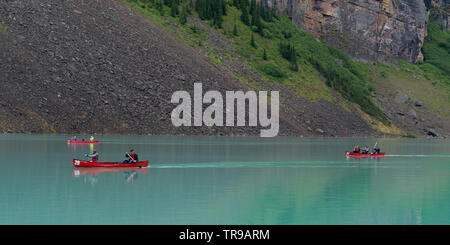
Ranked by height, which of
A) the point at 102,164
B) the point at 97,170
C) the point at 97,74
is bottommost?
the point at 97,170

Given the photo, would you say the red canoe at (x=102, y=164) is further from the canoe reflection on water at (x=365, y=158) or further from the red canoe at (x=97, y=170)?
the canoe reflection on water at (x=365, y=158)

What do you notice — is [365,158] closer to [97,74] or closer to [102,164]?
[102,164]

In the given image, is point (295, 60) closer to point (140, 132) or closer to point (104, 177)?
point (140, 132)

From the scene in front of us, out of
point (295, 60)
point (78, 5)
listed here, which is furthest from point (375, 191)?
point (295, 60)

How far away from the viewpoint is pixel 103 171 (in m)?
60.3

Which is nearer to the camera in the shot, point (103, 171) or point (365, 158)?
point (103, 171)

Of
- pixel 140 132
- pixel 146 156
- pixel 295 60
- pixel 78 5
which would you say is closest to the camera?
pixel 146 156

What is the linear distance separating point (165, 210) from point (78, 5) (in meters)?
125

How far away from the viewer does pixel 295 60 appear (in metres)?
197

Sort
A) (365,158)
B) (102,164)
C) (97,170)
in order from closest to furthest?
(97,170), (102,164), (365,158)

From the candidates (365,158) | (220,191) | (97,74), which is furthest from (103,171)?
(97,74)

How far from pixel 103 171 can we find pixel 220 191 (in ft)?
55.1

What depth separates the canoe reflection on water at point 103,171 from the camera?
177ft

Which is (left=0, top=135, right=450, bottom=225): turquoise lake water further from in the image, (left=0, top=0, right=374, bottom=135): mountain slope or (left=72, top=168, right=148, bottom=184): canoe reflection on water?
(left=0, top=0, right=374, bottom=135): mountain slope
